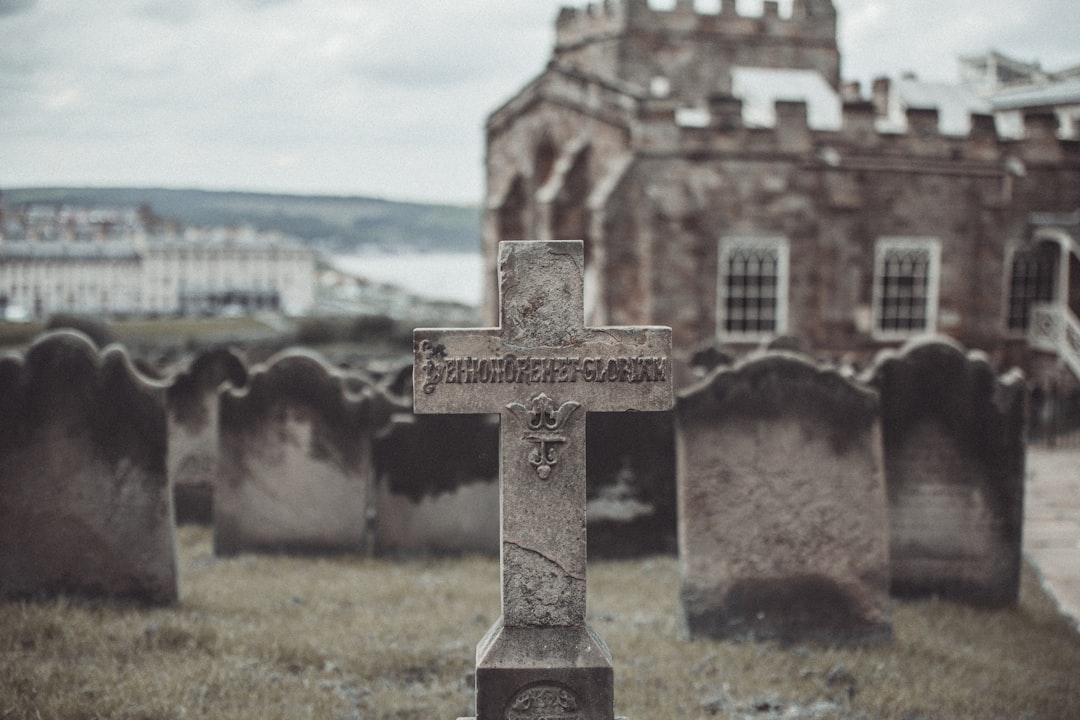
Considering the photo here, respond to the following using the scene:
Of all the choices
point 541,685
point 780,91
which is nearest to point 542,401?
point 541,685

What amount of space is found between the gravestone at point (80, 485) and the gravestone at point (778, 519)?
3320 mm

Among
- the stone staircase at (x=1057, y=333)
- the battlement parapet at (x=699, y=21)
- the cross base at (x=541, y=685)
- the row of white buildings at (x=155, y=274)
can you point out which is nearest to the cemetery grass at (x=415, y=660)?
the cross base at (x=541, y=685)

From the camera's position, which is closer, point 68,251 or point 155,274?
point 68,251

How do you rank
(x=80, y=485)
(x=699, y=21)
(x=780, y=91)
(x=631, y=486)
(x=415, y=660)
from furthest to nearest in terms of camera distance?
(x=699, y=21) → (x=780, y=91) → (x=631, y=486) → (x=80, y=485) → (x=415, y=660)

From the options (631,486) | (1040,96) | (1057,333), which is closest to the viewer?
(631,486)

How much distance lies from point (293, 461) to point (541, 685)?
4299 millimetres

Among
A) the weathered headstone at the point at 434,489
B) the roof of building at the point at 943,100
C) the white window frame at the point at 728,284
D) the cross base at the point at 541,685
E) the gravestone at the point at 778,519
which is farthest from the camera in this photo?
the roof of building at the point at 943,100

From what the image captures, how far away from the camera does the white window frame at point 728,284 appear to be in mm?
20297

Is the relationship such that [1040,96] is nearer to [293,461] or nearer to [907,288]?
[907,288]

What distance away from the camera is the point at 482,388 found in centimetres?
414

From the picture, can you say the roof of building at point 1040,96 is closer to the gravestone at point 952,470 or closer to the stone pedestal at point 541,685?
the gravestone at point 952,470

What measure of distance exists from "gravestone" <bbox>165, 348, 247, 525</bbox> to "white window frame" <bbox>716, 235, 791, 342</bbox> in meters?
12.8

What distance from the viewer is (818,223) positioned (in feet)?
67.2

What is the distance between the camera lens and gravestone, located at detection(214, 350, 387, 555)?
25.5 ft
